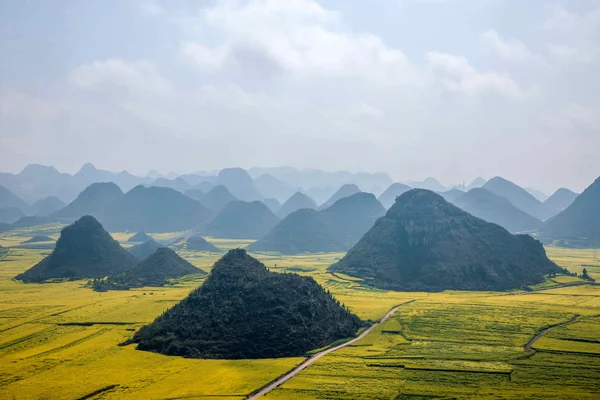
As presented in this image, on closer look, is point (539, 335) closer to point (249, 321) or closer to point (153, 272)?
point (249, 321)

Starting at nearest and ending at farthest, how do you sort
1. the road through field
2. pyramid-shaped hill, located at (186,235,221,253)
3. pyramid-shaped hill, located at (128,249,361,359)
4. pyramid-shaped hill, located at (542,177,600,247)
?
the road through field < pyramid-shaped hill, located at (128,249,361,359) < pyramid-shaped hill, located at (186,235,221,253) < pyramid-shaped hill, located at (542,177,600,247)

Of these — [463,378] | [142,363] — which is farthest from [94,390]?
[463,378]

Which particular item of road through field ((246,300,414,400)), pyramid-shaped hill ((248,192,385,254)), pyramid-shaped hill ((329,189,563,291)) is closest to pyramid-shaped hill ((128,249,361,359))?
road through field ((246,300,414,400))

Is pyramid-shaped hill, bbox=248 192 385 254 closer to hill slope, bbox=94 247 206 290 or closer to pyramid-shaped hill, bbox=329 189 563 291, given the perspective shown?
pyramid-shaped hill, bbox=329 189 563 291

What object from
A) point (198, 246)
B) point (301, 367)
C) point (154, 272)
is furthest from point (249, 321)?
point (198, 246)

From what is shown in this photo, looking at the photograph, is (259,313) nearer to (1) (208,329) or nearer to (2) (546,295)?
(1) (208,329)

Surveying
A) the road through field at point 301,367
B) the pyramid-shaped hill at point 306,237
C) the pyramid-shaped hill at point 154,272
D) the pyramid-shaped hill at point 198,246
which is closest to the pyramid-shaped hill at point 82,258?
the pyramid-shaped hill at point 154,272
